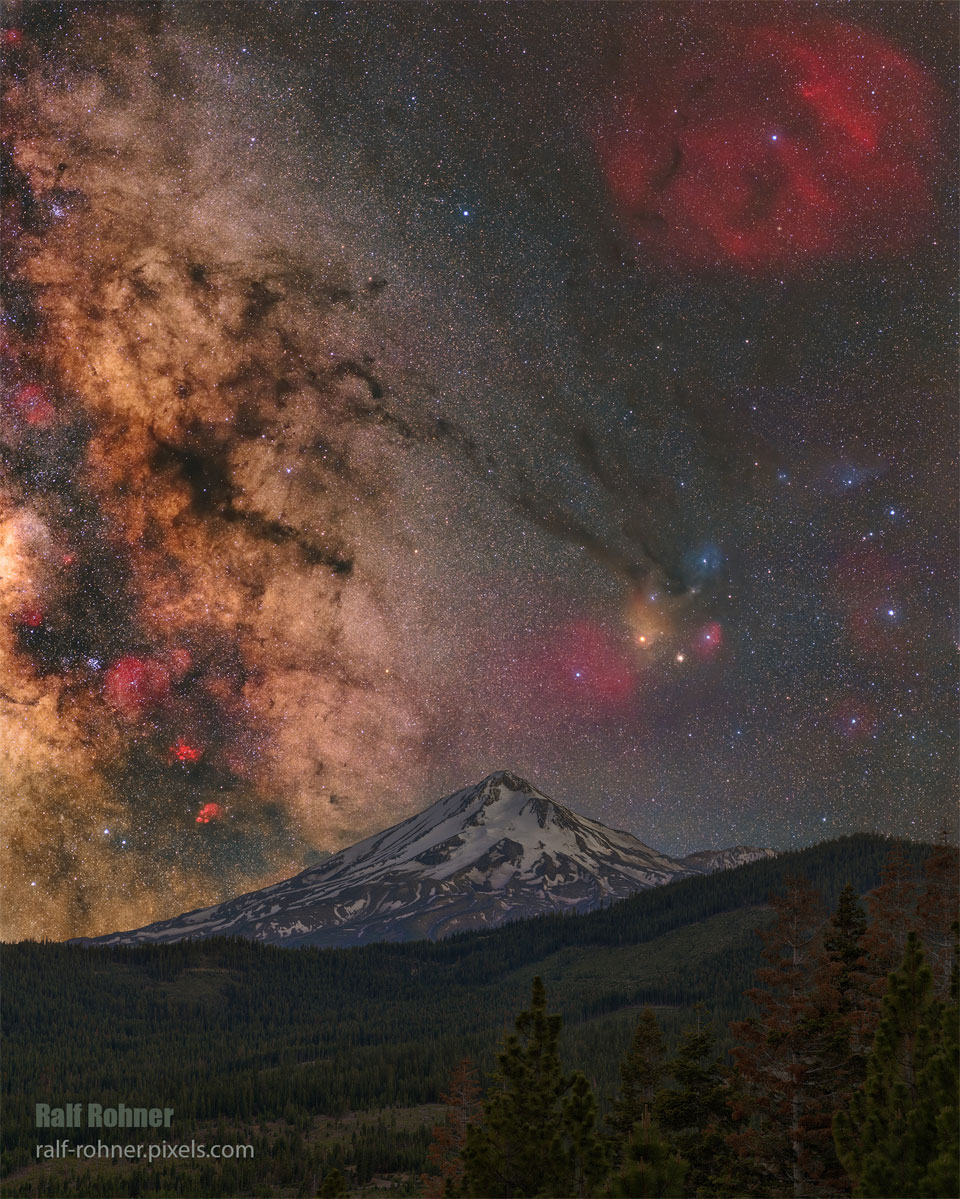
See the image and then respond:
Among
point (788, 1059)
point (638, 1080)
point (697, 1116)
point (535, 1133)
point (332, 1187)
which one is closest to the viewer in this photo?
point (535, 1133)

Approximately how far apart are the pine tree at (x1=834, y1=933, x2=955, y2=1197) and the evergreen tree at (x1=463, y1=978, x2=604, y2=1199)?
8.35 m

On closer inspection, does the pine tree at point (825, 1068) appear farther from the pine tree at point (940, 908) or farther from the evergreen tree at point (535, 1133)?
the evergreen tree at point (535, 1133)

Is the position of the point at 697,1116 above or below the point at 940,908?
below

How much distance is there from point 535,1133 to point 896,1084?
12589 millimetres

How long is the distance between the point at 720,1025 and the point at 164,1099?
102 metres

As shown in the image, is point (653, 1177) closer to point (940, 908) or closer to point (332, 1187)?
point (332, 1187)

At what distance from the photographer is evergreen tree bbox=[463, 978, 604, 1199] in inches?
1210

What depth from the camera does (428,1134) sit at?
465ft

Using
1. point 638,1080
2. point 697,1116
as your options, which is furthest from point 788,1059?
point 638,1080

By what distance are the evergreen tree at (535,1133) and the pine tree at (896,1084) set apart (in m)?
8.35

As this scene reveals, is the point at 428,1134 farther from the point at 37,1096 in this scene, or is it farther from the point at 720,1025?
the point at 37,1096

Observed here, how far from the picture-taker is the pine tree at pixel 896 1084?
2344 centimetres

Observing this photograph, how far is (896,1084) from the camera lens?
2442 centimetres

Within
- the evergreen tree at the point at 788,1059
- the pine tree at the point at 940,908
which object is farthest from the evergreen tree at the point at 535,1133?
the pine tree at the point at 940,908
